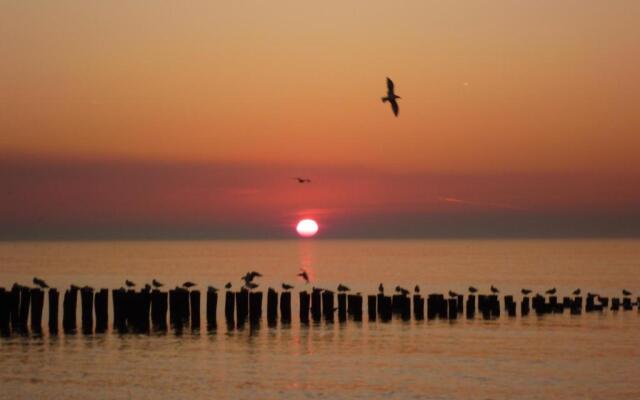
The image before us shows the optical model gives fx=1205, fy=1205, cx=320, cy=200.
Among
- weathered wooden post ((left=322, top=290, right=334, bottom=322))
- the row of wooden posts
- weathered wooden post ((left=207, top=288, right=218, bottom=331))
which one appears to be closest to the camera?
the row of wooden posts

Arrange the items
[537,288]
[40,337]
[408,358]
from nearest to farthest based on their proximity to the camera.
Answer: [408,358]
[40,337]
[537,288]

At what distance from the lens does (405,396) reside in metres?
27.0

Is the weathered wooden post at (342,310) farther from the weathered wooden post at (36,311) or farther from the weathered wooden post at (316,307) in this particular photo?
the weathered wooden post at (36,311)

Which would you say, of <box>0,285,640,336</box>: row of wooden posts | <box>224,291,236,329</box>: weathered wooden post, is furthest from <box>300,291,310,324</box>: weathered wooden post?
<box>224,291,236,329</box>: weathered wooden post

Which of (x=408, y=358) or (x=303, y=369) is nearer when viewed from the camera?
(x=303, y=369)

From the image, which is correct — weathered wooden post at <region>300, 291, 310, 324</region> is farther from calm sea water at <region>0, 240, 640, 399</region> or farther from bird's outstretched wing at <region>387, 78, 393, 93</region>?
bird's outstretched wing at <region>387, 78, 393, 93</region>

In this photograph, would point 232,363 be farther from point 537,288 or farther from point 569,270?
point 569,270

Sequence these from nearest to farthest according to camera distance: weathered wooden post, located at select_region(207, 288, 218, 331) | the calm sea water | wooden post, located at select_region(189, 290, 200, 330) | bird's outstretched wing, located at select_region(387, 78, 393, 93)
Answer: bird's outstretched wing, located at select_region(387, 78, 393, 93) → the calm sea water → wooden post, located at select_region(189, 290, 200, 330) → weathered wooden post, located at select_region(207, 288, 218, 331)

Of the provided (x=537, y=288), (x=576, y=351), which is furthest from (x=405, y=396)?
(x=537, y=288)

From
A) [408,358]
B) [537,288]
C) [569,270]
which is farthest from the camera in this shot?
[569,270]

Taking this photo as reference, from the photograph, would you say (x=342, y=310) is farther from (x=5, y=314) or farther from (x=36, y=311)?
(x=5, y=314)

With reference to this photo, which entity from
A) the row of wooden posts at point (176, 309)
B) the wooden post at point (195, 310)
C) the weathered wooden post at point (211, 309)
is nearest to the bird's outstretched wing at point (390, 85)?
the row of wooden posts at point (176, 309)

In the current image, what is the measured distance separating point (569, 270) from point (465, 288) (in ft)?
105

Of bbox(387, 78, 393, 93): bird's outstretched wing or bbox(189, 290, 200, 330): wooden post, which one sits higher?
bbox(387, 78, 393, 93): bird's outstretched wing
